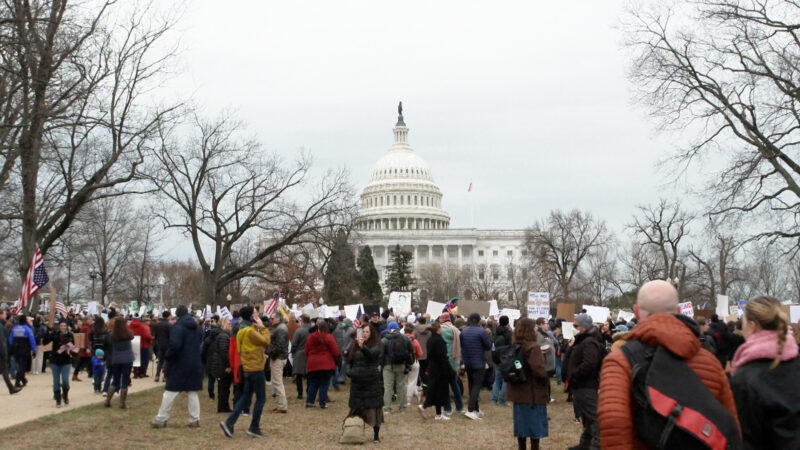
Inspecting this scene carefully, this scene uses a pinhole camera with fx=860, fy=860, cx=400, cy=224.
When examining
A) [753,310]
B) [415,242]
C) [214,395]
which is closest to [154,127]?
[214,395]

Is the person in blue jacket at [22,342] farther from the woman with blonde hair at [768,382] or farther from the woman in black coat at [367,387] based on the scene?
the woman with blonde hair at [768,382]

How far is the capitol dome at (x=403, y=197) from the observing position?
503 feet

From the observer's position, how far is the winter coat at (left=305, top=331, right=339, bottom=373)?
1552cm

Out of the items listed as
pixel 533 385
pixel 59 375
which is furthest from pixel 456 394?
pixel 59 375

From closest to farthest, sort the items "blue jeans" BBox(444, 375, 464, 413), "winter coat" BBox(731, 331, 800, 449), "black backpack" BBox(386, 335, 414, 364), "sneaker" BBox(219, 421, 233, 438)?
"winter coat" BBox(731, 331, 800, 449) < "sneaker" BBox(219, 421, 233, 438) < "black backpack" BBox(386, 335, 414, 364) < "blue jeans" BBox(444, 375, 464, 413)

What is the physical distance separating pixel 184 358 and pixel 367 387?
2.81m

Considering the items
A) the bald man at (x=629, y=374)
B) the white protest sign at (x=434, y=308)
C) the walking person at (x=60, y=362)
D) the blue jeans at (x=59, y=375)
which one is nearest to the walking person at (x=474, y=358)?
the walking person at (x=60, y=362)

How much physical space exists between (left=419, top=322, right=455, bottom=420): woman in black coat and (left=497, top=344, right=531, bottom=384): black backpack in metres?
4.20

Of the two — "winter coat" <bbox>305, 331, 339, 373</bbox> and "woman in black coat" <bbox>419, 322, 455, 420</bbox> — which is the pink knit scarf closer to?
"woman in black coat" <bbox>419, 322, 455, 420</bbox>

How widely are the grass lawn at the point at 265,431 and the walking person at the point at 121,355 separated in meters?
0.41

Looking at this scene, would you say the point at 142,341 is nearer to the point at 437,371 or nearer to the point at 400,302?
the point at 437,371

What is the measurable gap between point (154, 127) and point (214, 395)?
8045 mm

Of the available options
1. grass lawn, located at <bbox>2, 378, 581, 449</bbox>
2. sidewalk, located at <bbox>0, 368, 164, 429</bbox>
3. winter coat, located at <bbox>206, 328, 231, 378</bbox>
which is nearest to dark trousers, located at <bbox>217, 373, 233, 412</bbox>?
winter coat, located at <bbox>206, 328, 231, 378</bbox>

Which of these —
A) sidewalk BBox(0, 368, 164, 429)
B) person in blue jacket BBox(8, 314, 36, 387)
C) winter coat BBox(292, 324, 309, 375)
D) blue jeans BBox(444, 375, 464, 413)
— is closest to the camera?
sidewalk BBox(0, 368, 164, 429)
